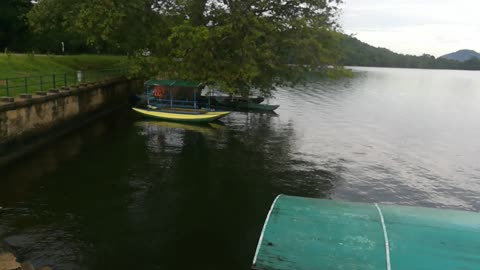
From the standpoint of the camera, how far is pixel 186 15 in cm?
3384

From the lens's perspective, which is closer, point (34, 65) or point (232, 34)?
point (232, 34)

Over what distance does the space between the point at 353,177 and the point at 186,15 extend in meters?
19.6

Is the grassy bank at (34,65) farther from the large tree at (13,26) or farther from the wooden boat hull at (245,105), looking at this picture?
the wooden boat hull at (245,105)

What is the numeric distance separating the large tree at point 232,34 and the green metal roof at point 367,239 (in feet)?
58.1

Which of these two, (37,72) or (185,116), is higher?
(37,72)

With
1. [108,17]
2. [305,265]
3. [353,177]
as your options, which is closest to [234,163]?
[353,177]

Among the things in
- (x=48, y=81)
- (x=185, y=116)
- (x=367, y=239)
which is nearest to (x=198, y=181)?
(x=367, y=239)

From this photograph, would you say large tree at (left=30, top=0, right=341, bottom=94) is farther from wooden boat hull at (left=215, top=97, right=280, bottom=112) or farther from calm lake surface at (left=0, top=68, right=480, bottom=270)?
wooden boat hull at (left=215, top=97, right=280, bottom=112)

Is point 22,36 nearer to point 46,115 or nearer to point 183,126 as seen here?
point 183,126

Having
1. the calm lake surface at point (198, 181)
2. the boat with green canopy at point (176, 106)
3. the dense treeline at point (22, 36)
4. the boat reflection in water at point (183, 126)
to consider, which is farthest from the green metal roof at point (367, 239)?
the dense treeline at point (22, 36)

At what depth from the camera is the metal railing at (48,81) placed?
27131 mm

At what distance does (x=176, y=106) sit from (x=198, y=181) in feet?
74.6

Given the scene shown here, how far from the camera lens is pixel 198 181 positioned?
→ 22031 millimetres

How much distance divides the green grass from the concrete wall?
1370mm
